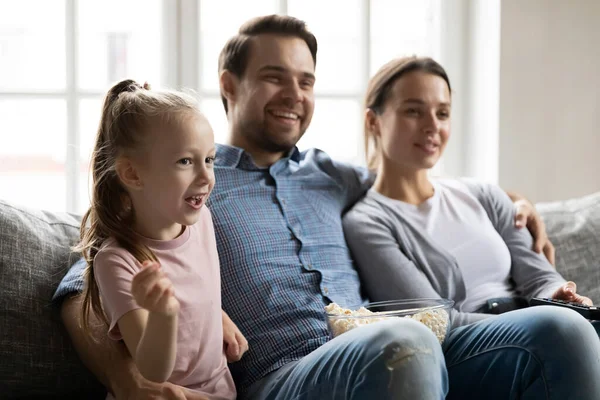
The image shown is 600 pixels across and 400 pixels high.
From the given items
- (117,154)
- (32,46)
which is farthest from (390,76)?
(32,46)

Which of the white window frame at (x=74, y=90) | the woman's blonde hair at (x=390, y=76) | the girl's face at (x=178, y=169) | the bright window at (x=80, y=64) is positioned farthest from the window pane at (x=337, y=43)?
the girl's face at (x=178, y=169)

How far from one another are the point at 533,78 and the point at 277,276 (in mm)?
1356

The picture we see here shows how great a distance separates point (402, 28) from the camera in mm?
2842

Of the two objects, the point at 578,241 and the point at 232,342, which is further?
the point at 578,241

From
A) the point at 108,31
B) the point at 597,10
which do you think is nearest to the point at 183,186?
the point at 108,31

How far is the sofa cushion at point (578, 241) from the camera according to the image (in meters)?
2.16

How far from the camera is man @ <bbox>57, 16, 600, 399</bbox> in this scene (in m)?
1.37

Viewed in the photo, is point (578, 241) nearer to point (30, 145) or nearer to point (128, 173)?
point (128, 173)

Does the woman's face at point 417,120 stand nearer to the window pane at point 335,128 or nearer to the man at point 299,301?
the man at point 299,301

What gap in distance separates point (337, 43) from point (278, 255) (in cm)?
122

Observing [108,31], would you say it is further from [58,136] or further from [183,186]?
[183,186]

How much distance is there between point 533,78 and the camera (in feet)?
8.81

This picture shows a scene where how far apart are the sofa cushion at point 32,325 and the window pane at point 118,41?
102 cm

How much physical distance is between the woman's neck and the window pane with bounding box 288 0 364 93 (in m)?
0.79
